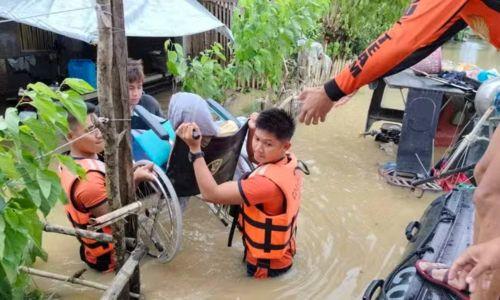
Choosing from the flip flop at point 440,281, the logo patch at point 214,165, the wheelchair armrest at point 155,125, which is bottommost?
the flip flop at point 440,281

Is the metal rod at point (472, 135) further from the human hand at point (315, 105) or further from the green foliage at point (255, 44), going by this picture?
the human hand at point (315, 105)

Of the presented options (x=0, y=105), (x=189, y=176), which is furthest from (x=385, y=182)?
(x=0, y=105)

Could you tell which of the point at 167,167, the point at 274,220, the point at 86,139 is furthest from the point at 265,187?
the point at 86,139

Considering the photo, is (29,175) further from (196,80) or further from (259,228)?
(196,80)

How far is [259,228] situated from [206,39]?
6.47 m

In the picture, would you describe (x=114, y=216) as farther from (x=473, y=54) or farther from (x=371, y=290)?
(x=473, y=54)

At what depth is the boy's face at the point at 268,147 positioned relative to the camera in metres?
2.70

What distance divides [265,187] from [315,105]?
2.78ft

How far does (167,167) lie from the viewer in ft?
9.29

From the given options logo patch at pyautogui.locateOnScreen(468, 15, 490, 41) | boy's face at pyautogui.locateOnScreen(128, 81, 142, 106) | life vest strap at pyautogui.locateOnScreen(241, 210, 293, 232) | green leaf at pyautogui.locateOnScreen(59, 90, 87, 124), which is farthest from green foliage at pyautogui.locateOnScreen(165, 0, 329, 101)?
logo patch at pyautogui.locateOnScreen(468, 15, 490, 41)

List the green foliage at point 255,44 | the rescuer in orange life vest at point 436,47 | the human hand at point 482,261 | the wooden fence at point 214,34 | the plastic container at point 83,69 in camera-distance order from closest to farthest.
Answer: the human hand at point 482,261 < the rescuer in orange life vest at point 436,47 < the green foliage at point 255,44 < the plastic container at point 83,69 < the wooden fence at point 214,34

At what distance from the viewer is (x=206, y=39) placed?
28.3 ft

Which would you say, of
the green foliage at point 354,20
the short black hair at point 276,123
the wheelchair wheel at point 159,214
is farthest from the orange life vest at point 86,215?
the green foliage at point 354,20

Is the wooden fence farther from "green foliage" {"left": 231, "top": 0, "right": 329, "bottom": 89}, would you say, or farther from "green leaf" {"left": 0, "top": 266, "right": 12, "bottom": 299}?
"green leaf" {"left": 0, "top": 266, "right": 12, "bottom": 299}
